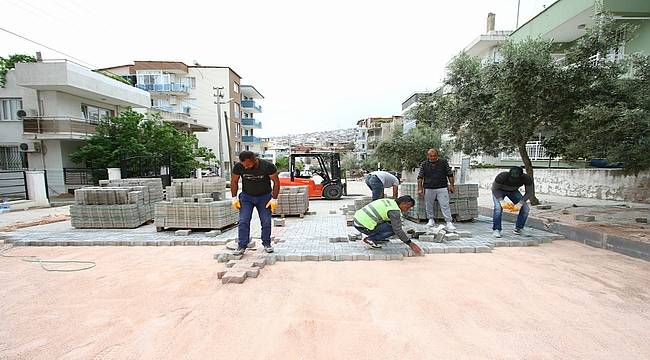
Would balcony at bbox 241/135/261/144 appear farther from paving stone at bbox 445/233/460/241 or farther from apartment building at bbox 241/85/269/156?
paving stone at bbox 445/233/460/241

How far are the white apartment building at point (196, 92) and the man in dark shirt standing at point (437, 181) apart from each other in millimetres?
22520

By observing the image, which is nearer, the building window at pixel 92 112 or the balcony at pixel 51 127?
the balcony at pixel 51 127

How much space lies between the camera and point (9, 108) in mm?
15805

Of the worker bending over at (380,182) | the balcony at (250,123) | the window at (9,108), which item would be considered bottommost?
the worker bending over at (380,182)

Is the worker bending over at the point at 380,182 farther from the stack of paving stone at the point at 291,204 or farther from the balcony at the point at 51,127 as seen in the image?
the balcony at the point at 51,127

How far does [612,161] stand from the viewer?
5.77 metres

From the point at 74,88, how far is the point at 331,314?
18.1 m

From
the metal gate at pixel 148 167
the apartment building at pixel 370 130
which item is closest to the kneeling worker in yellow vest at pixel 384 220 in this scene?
the metal gate at pixel 148 167

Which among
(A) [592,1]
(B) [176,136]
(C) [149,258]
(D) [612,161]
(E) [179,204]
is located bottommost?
(C) [149,258]

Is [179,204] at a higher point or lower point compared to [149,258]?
higher

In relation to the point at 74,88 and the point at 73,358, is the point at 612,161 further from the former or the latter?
the point at 74,88

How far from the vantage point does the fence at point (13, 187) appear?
11756 millimetres

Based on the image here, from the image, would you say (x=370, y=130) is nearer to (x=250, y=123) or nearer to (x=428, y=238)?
(x=250, y=123)

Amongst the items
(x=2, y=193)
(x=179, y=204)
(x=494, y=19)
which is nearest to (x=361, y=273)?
(x=179, y=204)
